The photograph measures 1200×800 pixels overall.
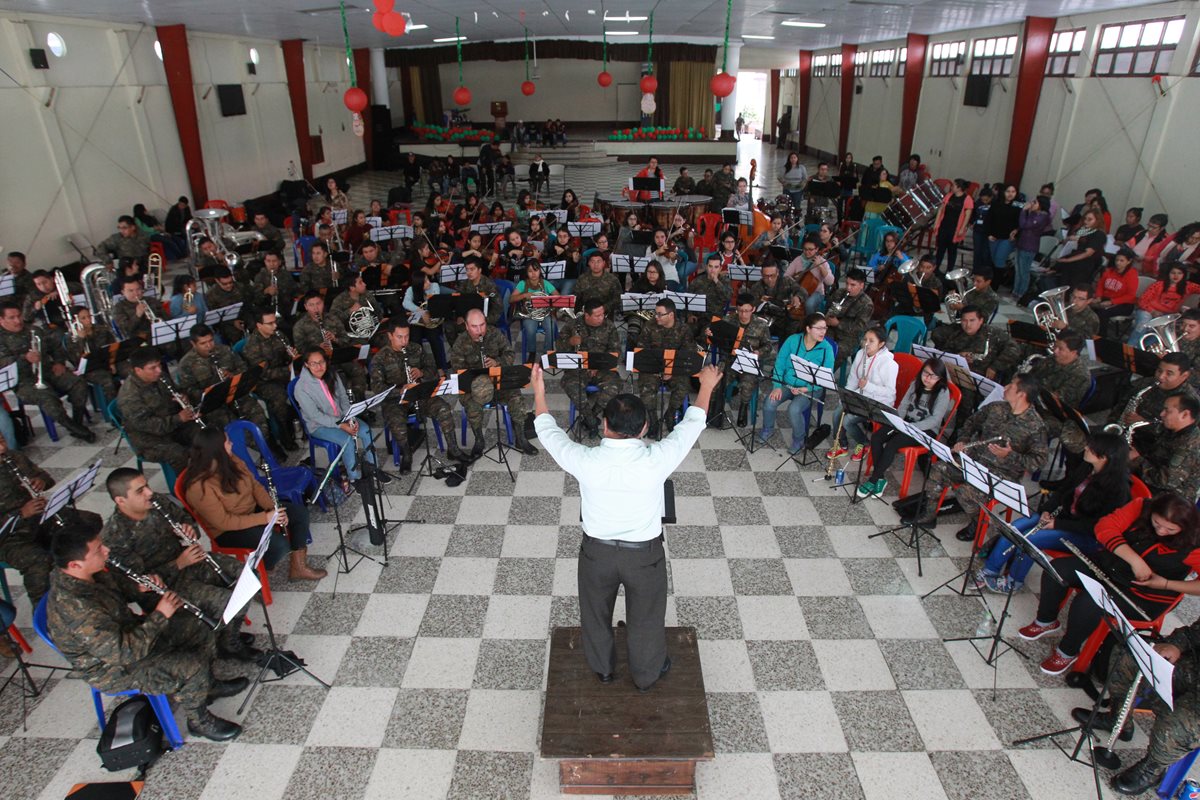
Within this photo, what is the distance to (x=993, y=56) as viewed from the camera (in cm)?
1332

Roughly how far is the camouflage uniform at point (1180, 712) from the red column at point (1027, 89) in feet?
36.7

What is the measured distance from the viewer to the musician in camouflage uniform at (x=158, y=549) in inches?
134

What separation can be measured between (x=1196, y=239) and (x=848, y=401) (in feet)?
17.9

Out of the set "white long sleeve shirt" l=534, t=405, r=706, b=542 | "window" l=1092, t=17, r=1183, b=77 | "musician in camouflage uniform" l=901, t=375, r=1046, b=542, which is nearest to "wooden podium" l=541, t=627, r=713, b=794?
"white long sleeve shirt" l=534, t=405, r=706, b=542

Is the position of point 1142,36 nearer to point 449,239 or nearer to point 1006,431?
point 1006,431

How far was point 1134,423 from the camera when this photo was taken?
15.2 feet

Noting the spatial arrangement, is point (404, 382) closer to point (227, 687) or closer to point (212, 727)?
point (227, 687)

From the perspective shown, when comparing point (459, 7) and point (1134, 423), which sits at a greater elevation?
point (459, 7)

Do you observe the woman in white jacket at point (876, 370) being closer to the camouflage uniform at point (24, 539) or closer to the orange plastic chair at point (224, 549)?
the orange plastic chair at point (224, 549)

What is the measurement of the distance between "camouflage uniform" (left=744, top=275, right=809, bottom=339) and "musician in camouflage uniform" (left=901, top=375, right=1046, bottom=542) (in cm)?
263

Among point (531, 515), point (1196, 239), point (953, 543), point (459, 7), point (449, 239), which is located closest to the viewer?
point (953, 543)

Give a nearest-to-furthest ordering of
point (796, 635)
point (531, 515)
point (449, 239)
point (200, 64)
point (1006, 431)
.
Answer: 1. point (796, 635)
2. point (1006, 431)
3. point (531, 515)
4. point (449, 239)
5. point (200, 64)

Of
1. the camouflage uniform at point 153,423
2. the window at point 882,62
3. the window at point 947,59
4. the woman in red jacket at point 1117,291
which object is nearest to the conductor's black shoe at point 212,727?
the camouflage uniform at point 153,423

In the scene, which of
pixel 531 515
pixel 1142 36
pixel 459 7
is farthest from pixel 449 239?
pixel 1142 36
